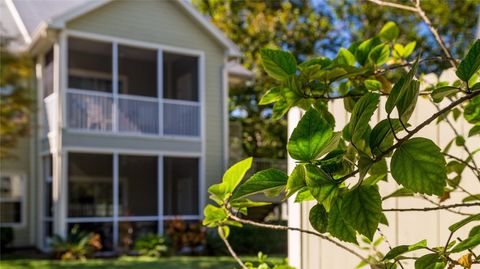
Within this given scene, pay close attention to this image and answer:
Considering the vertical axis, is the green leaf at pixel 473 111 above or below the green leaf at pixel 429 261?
above

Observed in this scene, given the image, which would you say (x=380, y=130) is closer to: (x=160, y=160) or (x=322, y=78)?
(x=322, y=78)

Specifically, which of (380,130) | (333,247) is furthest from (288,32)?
(380,130)

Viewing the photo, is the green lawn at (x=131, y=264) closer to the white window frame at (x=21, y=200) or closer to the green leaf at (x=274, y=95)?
the white window frame at (x=21, y=200)

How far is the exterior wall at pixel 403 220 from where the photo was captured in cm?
151

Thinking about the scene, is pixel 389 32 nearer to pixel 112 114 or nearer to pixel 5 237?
pixel 112 114

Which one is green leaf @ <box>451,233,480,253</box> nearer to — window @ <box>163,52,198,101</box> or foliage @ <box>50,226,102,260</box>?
foliage @ <box>50,226,102,260</box>

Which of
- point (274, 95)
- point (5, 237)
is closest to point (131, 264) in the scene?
point (5, 237)

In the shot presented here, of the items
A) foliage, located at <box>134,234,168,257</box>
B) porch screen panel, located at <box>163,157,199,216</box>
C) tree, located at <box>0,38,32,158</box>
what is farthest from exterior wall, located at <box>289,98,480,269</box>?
porch screen panel, located at <box>163,157,199,216</box>

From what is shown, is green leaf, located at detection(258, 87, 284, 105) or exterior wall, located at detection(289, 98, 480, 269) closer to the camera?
green leaf, located at detection(258, 87, 284, 105)

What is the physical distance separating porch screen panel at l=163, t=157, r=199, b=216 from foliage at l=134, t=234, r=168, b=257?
209 cm

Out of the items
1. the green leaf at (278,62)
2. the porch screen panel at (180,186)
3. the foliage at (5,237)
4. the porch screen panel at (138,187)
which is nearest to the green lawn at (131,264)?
the foliage at (5,237)

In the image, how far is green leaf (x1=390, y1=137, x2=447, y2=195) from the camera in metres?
0.55

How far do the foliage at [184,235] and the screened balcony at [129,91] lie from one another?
214cm

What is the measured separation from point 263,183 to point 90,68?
1274cm
